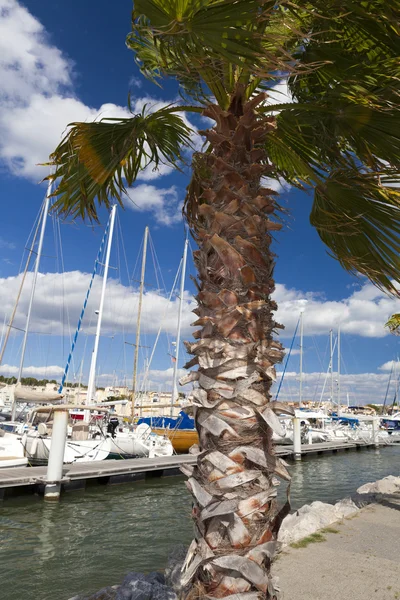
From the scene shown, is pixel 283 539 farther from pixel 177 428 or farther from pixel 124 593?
pixel 177 428

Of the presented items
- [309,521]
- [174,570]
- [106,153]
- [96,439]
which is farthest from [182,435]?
[106,153]

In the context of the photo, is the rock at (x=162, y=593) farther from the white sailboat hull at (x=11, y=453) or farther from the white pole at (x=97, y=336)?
the white pole at (x=97, y=336)

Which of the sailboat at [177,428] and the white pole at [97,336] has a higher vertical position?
the white pole at [97,336]

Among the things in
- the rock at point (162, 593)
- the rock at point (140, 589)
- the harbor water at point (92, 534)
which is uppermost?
the rock at point (140, 589)

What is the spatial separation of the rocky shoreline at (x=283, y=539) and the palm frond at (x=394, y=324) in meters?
4.98

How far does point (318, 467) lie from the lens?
23234 millimetres

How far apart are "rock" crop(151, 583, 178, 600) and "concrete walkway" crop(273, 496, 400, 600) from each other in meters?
1.31

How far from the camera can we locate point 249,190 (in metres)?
2.97

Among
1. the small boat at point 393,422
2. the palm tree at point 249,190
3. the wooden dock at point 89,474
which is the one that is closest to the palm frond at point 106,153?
the palm tree at point 249,190

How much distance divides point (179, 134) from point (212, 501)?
3.64 m

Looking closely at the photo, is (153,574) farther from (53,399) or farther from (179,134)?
(53,399)

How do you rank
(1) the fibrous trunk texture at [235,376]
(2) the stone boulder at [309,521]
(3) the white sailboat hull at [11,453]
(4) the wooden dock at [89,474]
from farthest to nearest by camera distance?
(3) the white sailboat hull at [11,453]
(4) the wooden dock at [89,474]
(2) the stone boulder at [309,521]
(1) the fibrous trunk texture at [235,376]

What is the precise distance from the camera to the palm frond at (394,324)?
555 inches

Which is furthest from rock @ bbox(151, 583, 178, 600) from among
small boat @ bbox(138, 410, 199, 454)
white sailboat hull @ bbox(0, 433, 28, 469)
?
small boat @ bbox(138, 410, 199, 454)
